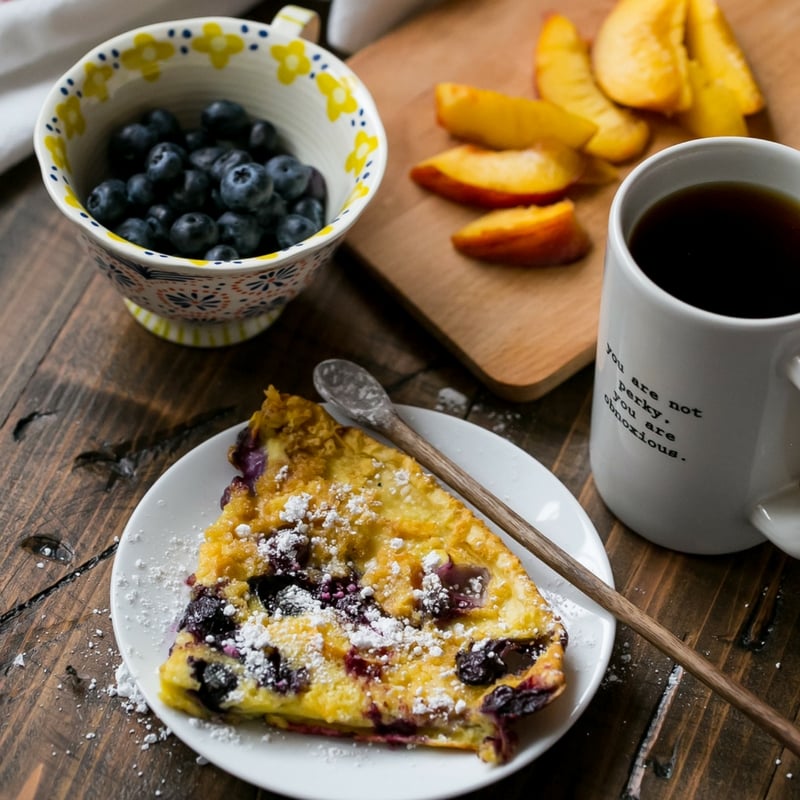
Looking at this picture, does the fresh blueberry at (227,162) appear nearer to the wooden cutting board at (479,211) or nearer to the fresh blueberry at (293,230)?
the fresh blueberry at (293,230)

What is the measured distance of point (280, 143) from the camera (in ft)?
5.30

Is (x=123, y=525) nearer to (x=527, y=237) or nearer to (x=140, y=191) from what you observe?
(x=140, y=191)

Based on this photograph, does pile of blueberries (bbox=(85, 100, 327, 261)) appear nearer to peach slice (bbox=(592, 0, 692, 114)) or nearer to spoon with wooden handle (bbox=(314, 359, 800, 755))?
spoon with wooden handle (bbox=(314, 359, 800, 755))

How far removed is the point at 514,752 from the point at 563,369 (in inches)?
22.2

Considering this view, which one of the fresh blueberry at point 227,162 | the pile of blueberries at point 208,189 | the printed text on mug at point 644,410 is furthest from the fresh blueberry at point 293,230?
the printed text on mug at point 644,410

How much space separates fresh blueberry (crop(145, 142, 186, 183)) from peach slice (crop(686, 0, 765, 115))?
0.87m

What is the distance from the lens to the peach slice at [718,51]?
1740 mm

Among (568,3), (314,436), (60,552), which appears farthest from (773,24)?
(60,552)

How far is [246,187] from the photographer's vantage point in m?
1.44

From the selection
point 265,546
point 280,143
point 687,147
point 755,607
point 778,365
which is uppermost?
point 687,147

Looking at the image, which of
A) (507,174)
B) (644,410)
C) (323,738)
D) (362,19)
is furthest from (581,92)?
(323,738)

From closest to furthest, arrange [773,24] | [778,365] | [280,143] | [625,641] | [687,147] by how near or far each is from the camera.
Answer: [778,365], [687,147], [625,641], [280,143], [773,24]

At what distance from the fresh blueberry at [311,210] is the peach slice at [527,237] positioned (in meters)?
0.22

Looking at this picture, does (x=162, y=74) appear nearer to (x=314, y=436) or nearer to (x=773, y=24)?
(x=314, y=436)
